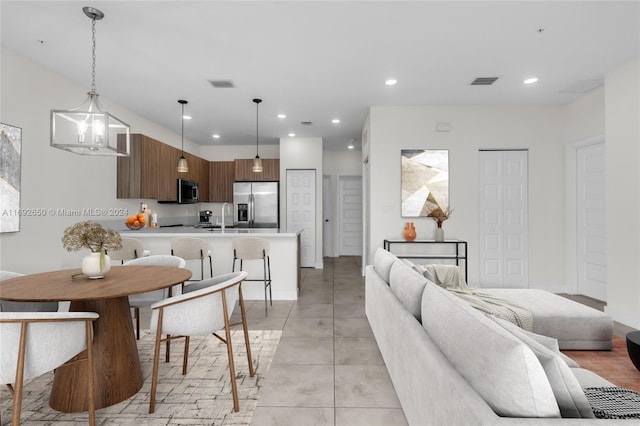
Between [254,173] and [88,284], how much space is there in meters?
5.06

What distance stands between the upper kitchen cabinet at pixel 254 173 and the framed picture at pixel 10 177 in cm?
393

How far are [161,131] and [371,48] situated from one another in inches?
178

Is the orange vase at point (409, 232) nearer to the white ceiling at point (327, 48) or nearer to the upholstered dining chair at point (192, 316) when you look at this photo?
the white ceiling at point (327, 48)

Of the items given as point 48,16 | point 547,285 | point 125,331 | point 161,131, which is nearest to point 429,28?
point 48,16

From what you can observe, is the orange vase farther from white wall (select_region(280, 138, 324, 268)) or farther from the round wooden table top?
the round wooden table top

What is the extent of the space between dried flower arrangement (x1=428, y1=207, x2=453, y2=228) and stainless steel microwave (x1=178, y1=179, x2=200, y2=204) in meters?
4.46

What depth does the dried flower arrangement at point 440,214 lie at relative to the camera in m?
4.80

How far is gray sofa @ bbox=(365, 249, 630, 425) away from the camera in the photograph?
3.17ft

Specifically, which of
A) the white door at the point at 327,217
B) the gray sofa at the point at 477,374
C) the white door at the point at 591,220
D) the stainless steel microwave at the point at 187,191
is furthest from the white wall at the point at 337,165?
the gray sofa at the point at 477,374

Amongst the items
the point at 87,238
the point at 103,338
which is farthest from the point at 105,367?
the point at 87,238

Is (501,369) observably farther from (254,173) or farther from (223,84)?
(254,173)

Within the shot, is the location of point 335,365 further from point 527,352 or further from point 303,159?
point 303,159

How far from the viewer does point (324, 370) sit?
95.8 inches

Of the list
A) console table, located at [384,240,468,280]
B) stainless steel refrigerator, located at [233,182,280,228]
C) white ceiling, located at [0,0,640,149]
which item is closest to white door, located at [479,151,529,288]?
console table, located at [384,240,468,280]
